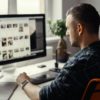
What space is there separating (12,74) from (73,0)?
1496mm

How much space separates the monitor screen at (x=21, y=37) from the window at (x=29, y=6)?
74 centimetres

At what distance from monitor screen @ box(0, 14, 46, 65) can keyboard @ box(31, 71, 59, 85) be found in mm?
166

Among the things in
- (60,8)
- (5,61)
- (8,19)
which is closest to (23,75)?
(5,61)

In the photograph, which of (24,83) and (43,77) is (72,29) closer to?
(24,83)

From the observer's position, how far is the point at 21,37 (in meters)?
2.09

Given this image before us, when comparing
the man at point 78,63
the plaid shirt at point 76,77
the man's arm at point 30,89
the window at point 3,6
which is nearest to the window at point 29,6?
the window at point 3,6

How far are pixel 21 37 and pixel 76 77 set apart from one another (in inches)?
35.3

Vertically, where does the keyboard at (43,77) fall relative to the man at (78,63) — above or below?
below

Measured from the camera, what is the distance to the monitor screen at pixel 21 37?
196cm

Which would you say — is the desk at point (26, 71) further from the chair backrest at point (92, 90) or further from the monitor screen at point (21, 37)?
the chair backrest at point (92, 90)

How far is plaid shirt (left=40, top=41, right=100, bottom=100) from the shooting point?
1.29 meters

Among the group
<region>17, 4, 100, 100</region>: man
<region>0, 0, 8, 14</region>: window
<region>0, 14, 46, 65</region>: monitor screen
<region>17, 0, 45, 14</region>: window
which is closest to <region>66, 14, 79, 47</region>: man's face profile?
<region>17, 4, 100, 100</region>: man

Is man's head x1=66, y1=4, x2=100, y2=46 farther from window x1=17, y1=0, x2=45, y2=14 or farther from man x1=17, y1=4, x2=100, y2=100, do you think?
window x1=17, y1=0, x2=45, y2=14

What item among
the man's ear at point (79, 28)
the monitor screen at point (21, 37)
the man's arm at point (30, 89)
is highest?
the man's ear at point (79, 28)
